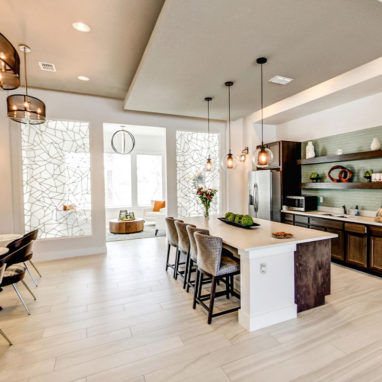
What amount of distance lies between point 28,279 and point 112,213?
16.0 ft

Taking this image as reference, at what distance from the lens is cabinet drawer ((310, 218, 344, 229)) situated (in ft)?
13.0

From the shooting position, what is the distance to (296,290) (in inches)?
101

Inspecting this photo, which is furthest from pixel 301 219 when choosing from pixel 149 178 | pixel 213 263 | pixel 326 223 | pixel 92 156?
pixel 149 178

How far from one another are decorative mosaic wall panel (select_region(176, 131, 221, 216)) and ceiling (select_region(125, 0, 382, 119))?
2.02 m

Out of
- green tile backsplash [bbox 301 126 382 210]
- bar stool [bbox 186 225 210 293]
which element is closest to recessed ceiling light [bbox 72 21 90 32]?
bar stool [bbox 186 225 210 293]

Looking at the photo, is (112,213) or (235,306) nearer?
(235,306)

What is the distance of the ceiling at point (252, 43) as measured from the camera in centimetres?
208

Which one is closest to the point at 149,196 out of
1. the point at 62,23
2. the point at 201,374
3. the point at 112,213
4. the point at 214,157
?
the point at 112,213

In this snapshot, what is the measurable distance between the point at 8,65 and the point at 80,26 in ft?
Answer: 4.45

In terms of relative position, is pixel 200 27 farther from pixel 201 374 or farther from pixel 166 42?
pixel 201 374

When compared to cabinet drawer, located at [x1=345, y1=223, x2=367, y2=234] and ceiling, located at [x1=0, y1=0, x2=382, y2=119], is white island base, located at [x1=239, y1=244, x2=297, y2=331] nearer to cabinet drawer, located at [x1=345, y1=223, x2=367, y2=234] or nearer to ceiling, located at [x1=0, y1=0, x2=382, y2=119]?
cabinet drawer, located at [x1=345, y1=223, x2=367, y2=234]

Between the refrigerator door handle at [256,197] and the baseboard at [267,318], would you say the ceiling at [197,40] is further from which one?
the baseboard at [267,318]

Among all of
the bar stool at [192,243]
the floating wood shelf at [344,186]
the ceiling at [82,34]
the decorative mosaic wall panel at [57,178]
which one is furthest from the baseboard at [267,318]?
Answer: the decorative mosaic wall panel at [57,178]

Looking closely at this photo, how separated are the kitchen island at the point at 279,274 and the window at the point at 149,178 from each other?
21.7 ft
